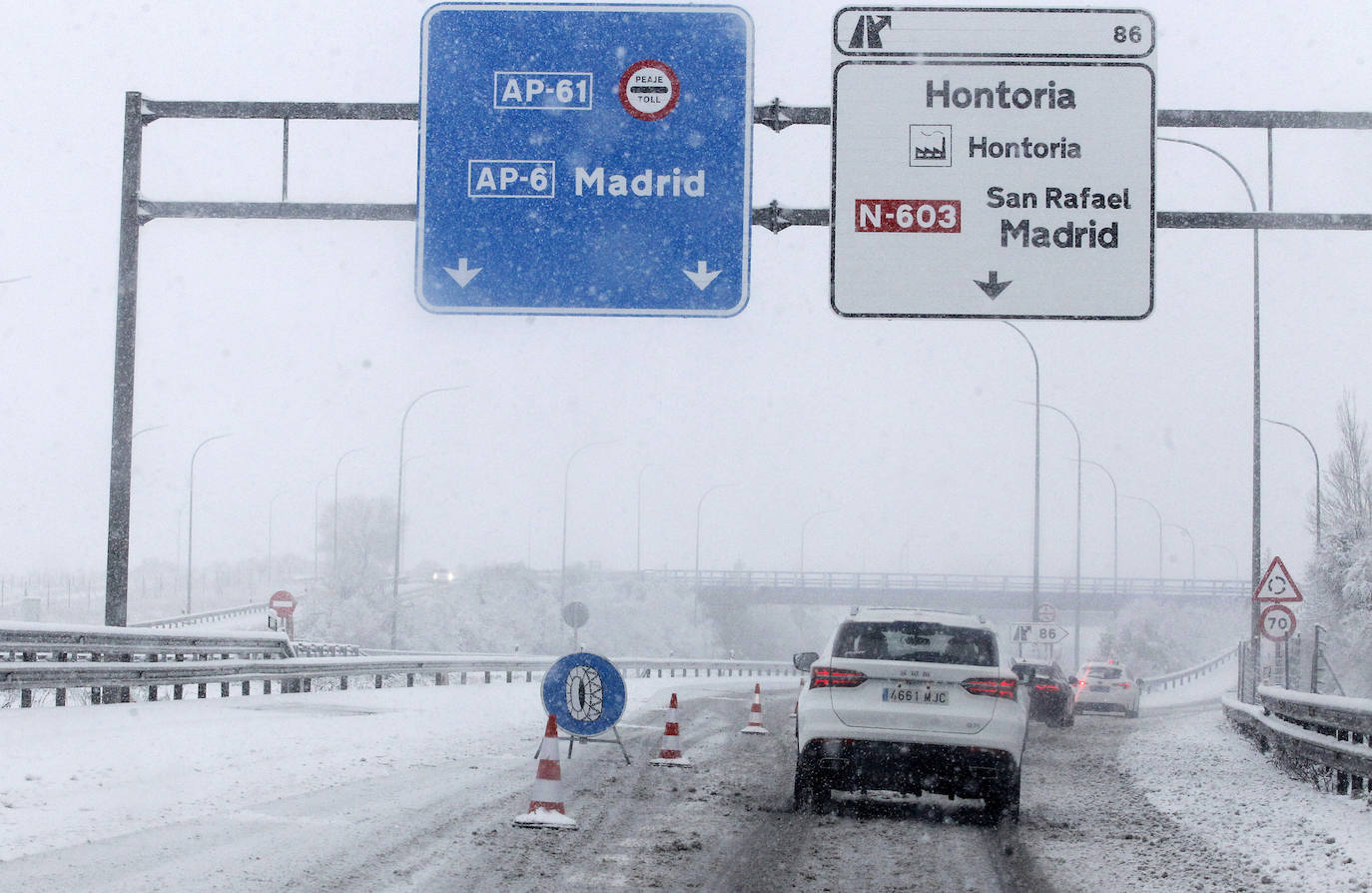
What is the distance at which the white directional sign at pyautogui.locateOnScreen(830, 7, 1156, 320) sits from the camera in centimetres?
1228

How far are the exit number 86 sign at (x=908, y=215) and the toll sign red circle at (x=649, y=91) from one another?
1.81 metres

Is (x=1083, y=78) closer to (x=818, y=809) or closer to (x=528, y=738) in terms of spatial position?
(x=818, y=809)

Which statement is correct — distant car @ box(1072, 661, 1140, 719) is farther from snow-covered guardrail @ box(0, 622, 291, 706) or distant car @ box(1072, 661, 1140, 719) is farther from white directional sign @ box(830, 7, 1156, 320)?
white directional sign @ box(830, 7, 1156, 320)

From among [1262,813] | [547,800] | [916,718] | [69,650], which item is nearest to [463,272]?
[547,800]

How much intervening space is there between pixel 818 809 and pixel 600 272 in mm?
4667

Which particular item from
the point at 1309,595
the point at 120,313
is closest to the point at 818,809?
the point at 120,313

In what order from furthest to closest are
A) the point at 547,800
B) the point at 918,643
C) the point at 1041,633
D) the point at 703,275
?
the point at 1041,633 → the point at 703,275 → the point at 918,643 → the point at 547,800

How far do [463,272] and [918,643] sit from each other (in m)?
4.82

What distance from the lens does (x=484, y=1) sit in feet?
42.8

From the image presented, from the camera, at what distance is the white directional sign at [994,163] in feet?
40.3

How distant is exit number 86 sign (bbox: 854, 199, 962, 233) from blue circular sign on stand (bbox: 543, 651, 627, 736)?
178 inches

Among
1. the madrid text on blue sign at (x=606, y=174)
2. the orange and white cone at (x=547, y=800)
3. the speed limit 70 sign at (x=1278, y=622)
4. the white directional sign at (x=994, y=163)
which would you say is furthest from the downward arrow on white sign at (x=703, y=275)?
the speed limit 70 sign at (x=1278, y=622)

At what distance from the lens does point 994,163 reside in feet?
40.4

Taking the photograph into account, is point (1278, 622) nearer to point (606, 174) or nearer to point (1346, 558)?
point (606, 174)
